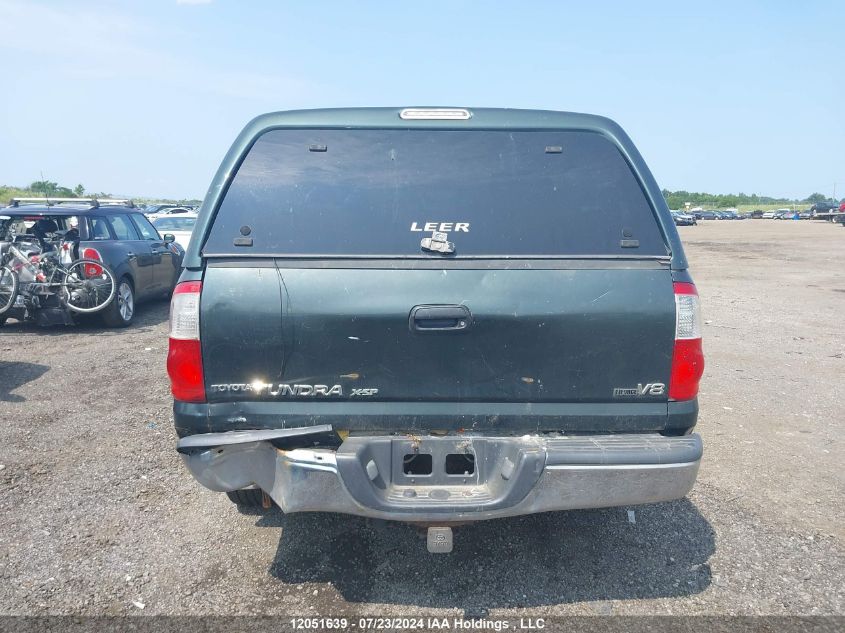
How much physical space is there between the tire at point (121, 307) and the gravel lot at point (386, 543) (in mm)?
3545

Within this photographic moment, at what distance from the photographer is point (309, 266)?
110 inches

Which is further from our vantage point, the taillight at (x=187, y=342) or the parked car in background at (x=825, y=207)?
Answer: the parked car in background at (x=825, y=207)

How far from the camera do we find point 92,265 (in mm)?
9000

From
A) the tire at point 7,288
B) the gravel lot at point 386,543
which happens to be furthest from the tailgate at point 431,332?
the tire at point 7,288

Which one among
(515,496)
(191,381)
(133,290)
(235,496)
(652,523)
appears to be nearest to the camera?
(515,496)

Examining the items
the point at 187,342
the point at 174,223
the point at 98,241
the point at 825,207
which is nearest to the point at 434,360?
the point at 187,342

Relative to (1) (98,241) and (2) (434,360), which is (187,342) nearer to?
(2) (434,360)

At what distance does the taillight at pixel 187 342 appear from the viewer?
2.74 m

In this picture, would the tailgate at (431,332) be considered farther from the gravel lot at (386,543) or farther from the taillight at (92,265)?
the taillight at (92,265)

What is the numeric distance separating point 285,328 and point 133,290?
8.25 metres

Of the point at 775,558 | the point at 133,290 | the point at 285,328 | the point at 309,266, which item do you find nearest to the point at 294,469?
the point at 285,328

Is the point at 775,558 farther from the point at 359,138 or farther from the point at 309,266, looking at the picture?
the point at 359,138

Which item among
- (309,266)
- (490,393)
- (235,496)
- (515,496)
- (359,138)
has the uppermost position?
(359,138)

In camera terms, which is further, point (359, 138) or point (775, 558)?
point (775, 558)
